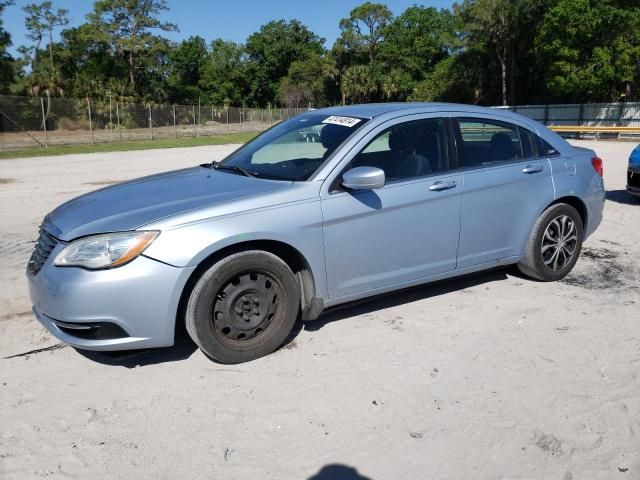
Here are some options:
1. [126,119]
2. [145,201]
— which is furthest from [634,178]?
[126,119]

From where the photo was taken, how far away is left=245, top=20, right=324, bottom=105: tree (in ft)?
292

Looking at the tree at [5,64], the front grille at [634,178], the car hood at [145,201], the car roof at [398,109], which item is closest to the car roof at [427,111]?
the car roof at [398,109]

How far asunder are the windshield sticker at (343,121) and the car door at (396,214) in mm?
210

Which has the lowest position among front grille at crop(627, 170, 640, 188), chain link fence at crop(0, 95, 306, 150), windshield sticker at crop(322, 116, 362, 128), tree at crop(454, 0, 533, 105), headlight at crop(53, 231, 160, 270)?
headlight at crop(53, 231, 160, 270)

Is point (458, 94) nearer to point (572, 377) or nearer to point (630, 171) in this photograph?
point (630, 171)

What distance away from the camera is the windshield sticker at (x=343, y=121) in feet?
14.5

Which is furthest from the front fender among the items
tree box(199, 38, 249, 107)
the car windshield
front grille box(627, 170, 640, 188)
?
tree box(199, 38, 249, 107)

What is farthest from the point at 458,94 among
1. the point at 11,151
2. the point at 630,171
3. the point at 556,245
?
the point at 556,245

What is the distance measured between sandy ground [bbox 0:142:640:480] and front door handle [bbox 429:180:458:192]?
1012 mm

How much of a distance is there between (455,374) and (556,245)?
2217 millimetres

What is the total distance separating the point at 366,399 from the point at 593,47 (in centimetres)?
4117

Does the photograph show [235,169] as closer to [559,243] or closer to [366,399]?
[366,399]

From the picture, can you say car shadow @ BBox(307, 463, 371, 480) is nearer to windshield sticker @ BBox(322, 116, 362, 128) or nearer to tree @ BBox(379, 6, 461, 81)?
windshield sticker @ BBox(322, 116, 362, 128)

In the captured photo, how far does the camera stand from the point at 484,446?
294cm
